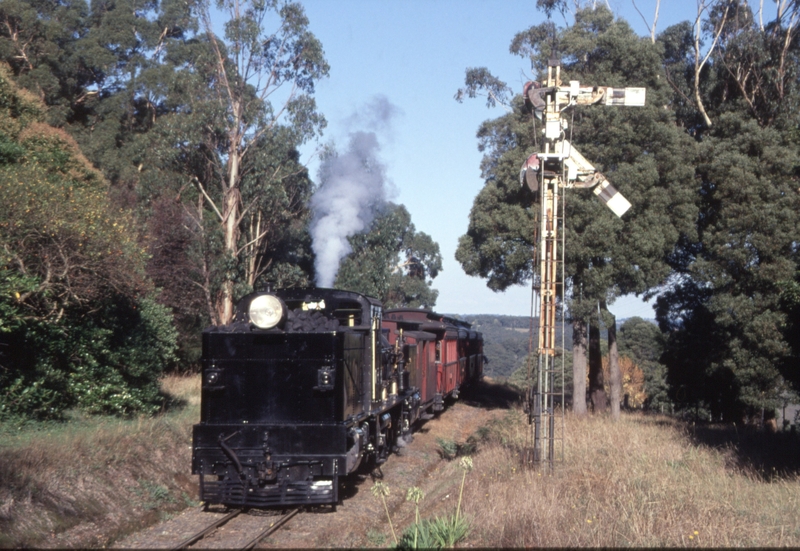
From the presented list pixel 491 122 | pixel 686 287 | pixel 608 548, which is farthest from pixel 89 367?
pixel 491 122

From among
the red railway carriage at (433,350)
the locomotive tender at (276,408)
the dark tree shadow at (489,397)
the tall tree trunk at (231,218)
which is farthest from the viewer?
the dark tree shadow at (489,397)

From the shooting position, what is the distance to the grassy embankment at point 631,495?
24.3ft

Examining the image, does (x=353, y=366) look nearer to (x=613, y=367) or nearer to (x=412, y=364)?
(x=412, y=364)

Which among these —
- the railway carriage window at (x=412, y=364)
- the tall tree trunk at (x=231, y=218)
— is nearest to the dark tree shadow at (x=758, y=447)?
the railway carriage window at (x=412, y=364)

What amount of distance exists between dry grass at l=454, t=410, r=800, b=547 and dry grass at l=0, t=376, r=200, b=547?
440cm

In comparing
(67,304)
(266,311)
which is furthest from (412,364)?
(67,304)

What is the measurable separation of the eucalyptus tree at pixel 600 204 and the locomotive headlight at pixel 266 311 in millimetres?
9212

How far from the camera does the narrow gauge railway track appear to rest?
8.07 m

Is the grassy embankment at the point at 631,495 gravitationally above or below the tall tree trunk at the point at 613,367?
below

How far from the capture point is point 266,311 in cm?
988

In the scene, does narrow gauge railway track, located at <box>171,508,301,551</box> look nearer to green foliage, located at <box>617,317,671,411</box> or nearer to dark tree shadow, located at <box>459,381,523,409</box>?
dark tree shadow, located at <box>459,381,523,409</box>

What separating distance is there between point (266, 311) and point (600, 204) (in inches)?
456

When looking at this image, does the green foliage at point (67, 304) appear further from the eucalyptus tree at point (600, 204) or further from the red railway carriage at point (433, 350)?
the eucalyptus tree at point (600, 204)

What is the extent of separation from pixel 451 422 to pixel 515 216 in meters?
6.23
